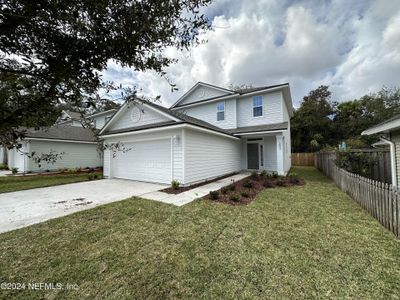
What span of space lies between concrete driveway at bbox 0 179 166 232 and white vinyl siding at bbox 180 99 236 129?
A: 923 cm

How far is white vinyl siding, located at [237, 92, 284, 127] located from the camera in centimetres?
1295

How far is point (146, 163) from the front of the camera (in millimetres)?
10008

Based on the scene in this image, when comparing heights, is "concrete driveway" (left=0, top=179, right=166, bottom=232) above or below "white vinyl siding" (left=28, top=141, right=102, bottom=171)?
below

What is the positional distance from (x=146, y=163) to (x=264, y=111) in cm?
937

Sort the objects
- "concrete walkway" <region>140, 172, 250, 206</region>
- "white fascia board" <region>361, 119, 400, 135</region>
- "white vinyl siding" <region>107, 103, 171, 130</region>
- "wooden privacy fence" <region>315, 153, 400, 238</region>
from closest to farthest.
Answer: "wooden privacy fence" <region>315, 153, 400, 238</region>
"white fascia board" <region>361, 119, 400, 135</region>
"concrete walkway" <region>140, 172, 250, 206</region>
"white vinyl siding" <region>107, 103, 171, 130</region>

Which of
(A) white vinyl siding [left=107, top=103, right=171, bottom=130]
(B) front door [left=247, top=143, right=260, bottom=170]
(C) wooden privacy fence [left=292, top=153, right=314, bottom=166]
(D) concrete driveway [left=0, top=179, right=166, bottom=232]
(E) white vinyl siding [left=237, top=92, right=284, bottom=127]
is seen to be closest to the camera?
(D) concrete driveway [left=0, top=179, right=166, bottom=232]

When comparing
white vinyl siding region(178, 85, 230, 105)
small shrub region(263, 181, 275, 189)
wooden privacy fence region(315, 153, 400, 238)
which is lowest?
small shrub region(263, 181, 275, 189)

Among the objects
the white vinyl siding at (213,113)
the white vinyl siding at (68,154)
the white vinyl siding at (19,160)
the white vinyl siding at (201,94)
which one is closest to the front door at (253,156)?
the white vinyl siding at (213,113)

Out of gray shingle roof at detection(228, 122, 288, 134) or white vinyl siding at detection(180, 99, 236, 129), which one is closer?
gray shingle roof at detection(228, 122, 288, 134)

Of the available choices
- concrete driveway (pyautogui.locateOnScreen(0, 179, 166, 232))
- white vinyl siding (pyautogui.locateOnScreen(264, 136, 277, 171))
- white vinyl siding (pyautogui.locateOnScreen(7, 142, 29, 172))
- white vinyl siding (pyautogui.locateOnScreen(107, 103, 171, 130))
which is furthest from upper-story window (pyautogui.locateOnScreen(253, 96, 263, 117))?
white vinyl siding (pyautogui.locateOnScreen(7, 142, 29, 172))

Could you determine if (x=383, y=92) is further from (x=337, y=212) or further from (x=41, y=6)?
(x=41, y=6)

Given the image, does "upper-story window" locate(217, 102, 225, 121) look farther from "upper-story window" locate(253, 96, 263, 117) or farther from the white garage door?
the white garage door

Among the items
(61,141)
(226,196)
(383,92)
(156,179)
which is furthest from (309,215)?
(383,92)

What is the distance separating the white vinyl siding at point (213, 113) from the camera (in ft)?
47.8
